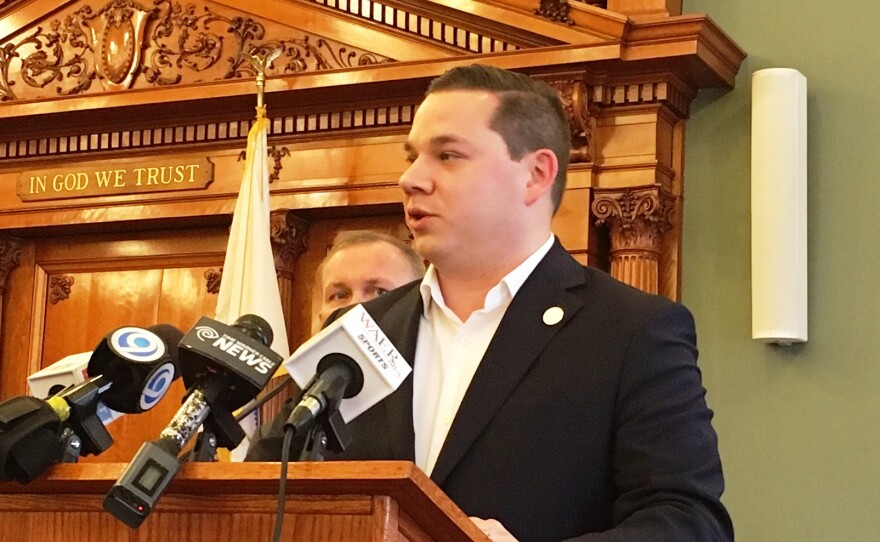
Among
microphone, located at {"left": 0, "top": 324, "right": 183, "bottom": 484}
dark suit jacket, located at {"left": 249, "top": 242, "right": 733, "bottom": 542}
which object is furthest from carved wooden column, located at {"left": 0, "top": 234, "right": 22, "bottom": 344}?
microphone, located at {"left": 0, "top": 324, "right": 183, "bottom": 484}

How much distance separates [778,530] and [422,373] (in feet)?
9.50

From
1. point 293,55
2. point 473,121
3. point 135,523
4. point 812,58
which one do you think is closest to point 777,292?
point 812,58

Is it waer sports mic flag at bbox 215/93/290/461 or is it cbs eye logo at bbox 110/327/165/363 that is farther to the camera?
waer sports mic flag at bbox 215/93/290/461

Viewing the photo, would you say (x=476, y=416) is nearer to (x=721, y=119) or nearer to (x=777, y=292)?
(x=777, y=292)

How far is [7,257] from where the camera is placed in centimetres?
640

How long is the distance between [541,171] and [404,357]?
0.47 m

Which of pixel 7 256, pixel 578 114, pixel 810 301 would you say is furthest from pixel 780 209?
pixel 7 256

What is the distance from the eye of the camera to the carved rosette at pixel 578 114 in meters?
5.07

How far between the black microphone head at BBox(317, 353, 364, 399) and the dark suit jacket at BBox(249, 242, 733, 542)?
0.38 metres

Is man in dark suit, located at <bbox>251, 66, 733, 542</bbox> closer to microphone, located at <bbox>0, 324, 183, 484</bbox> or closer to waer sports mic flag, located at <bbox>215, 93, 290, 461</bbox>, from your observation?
microphone, located at <bbox>0, 324, 183, 484</bbox>

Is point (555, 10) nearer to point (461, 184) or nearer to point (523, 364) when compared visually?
point (461, 184)

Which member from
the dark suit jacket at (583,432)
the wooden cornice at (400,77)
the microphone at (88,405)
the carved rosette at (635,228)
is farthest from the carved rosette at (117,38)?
the microphone at (88,405)

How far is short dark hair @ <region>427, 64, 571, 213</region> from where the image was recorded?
2535mm

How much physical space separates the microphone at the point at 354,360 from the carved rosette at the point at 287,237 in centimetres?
404
